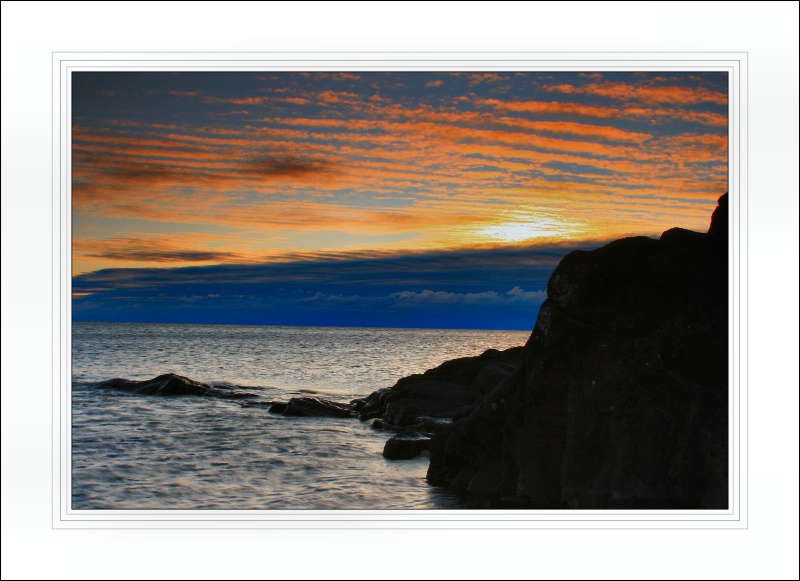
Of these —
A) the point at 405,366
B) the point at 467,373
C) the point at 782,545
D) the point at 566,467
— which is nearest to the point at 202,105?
the point at 566,467

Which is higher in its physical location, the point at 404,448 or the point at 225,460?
the point at 404,448

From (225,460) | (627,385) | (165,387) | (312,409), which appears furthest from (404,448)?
(165,387)

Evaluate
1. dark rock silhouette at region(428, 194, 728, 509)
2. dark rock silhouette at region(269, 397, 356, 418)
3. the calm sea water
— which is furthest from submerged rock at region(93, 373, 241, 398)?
dark rock silhouette at region(428, 194, 728, 509)

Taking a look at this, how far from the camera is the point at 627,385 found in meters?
7.23

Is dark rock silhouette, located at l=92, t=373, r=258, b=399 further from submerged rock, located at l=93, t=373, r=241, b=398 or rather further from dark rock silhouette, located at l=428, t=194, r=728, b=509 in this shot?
dark rock silhouette, located at l=428, t=194, r=728, b=509

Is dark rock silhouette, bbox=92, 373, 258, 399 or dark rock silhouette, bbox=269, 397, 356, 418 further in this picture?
dark rock silhouette, bbox=92, 373, 258, 399

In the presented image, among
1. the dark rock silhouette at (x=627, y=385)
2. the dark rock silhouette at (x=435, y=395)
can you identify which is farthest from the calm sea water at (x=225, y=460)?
the dark rock silhouette at (x=627, y=385)

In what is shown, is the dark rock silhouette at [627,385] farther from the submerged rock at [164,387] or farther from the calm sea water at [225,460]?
the submerged rock at [164,387]

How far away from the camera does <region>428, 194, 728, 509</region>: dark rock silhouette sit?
22.7 ft

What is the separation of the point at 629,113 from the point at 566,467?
449 centimetres

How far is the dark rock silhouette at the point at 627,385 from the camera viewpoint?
22.7 ft

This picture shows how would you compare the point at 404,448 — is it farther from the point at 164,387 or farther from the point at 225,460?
the point at 164,387

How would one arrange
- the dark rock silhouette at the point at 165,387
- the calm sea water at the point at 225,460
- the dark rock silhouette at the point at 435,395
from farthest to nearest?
the dark rock silhouette at the point at 165,387 < the dark rock silhouette at the point at 435,395 < the calm sea water at the point at 225,460

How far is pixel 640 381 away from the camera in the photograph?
23.6 ft
